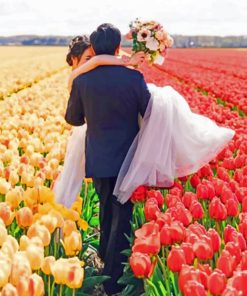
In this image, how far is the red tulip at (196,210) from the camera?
3754mm

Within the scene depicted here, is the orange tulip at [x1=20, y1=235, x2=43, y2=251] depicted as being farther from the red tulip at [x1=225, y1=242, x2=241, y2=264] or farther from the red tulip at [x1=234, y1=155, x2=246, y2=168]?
the red tulip at [x1=234, y1=155, x2=246, y2=168]

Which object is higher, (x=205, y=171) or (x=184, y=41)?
(x=205, y=171)

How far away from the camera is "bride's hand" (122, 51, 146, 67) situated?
404 cm

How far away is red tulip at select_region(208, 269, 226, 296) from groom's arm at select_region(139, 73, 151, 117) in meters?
1.71

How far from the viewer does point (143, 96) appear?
4105 millimetres

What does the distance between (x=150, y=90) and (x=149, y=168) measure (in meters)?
0.53

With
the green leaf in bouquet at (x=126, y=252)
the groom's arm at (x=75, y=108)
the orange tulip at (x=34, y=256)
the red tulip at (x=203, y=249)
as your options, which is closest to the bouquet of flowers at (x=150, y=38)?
the groom's arm at (x=75, y=108)

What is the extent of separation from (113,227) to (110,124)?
2.29 feet

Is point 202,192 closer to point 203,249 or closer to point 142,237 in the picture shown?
point 142,237

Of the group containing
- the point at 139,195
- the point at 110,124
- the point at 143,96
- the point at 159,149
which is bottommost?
the point at 139,195

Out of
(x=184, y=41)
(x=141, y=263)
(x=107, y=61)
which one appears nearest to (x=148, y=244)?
(x=141, y=263)

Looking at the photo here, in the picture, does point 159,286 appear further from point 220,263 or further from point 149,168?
point 149,168

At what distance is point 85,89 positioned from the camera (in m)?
4.08

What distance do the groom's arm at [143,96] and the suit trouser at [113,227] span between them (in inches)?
20.1
